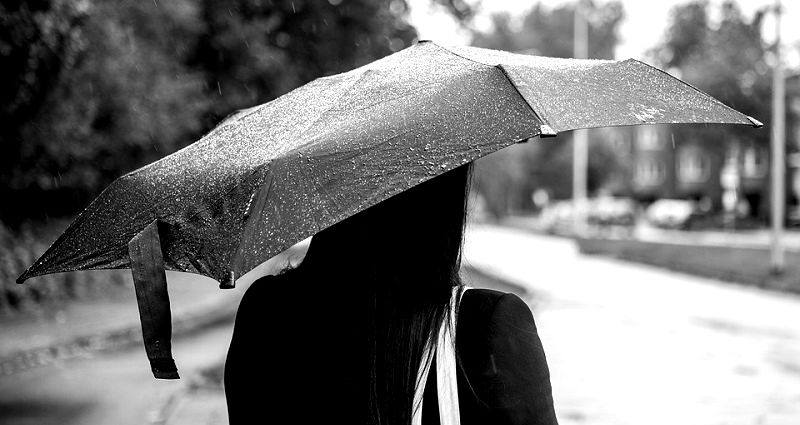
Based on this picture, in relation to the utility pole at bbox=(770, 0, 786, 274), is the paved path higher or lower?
lower

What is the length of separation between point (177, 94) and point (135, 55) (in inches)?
60.8

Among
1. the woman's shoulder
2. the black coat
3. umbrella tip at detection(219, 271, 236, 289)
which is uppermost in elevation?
umbrella tip at detection(219, 271, 236, 289)

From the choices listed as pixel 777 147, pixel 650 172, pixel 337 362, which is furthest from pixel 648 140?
pixel 337 362

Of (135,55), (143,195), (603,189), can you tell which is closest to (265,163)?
(143,195)

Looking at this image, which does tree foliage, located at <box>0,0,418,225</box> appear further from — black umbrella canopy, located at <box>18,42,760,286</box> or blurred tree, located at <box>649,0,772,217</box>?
blurred tree, located at <box>649,0,772,217</box>

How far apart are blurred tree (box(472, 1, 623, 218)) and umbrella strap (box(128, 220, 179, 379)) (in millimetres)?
51880

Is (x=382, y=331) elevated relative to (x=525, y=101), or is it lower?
lower

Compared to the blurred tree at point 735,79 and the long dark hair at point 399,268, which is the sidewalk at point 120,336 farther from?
the blurred tree at point 735,79

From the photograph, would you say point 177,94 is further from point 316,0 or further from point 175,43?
point 316,0

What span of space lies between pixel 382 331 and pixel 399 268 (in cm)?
14

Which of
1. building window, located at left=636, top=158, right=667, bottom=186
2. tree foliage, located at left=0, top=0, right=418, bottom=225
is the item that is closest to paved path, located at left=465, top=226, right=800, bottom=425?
tree foliage, located at left=0, top=0, right=418, bottom=225

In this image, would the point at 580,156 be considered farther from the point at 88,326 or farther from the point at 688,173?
the point at 688,173

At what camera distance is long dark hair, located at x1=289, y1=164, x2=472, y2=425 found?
5.83 ft

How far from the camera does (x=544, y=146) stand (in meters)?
61.5
